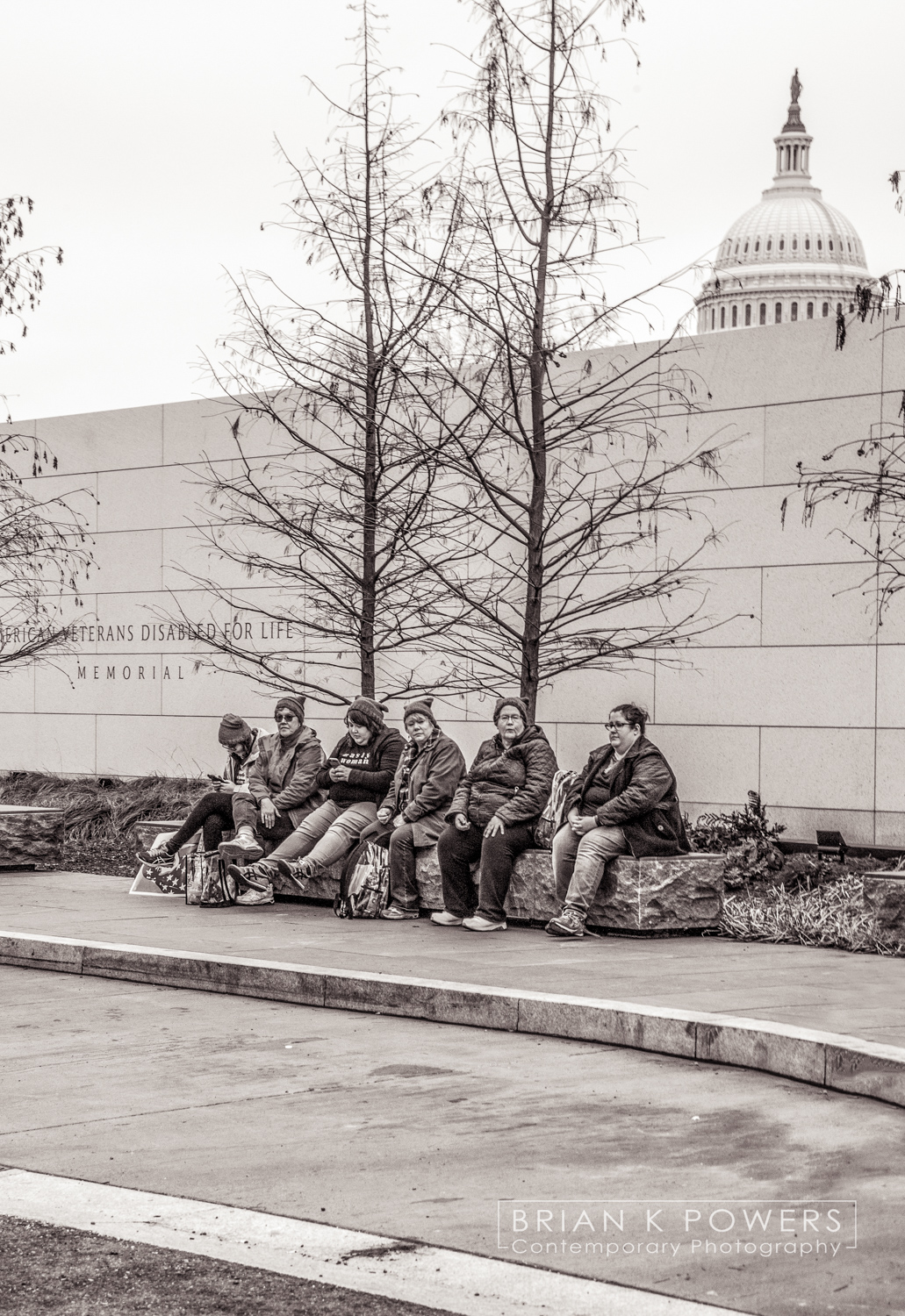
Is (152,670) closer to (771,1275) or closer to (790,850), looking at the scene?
(790,850)

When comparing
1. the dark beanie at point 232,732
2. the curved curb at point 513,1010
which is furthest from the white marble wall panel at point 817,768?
the curved curb at point 513,1010

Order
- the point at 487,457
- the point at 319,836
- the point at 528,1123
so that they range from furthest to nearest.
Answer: the point at 487,457 → the point at 319,836 → the point at 528,1123

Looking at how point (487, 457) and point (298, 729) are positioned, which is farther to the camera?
point (487, 457)

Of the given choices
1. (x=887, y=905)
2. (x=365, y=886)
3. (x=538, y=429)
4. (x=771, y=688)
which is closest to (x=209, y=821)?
(x=365, y=886)

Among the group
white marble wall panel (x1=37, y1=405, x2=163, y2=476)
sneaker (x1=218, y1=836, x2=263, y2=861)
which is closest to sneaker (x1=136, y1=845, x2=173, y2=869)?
sneaker (x1=218, y1=836, x2=263, y2=861)

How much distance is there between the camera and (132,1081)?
661 centimetres

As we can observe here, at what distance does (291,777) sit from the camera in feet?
41.0

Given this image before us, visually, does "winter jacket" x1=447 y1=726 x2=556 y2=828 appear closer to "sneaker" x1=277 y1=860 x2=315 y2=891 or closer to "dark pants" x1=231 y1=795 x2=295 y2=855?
"sneaker" x1=277 y1=860 x2=315 y2=891

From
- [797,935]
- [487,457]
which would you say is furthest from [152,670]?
[797,935]

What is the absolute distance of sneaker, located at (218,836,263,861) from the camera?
39.7 feet

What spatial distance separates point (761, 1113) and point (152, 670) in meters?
12.7

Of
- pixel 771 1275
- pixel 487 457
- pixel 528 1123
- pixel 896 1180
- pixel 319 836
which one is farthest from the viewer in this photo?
pixel 487 457

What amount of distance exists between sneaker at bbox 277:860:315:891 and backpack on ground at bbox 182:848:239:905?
1.29 feet

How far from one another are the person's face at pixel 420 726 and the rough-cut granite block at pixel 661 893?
1786mm
